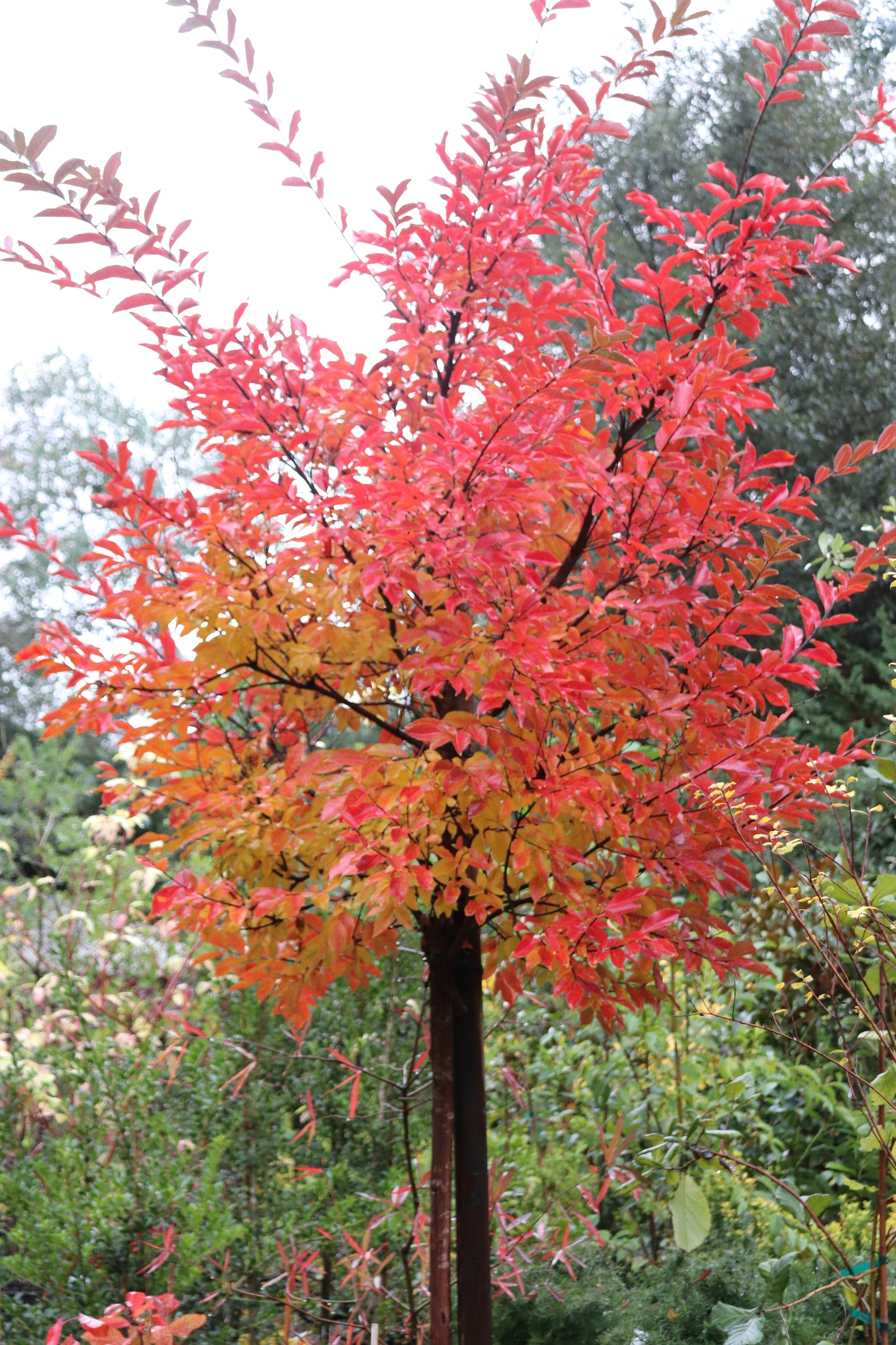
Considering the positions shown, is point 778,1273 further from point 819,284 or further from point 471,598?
point 819,284

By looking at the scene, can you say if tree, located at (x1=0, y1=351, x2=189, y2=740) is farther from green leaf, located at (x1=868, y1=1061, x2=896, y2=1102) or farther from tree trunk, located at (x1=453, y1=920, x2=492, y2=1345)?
green leaf, located at (x1=868, y1=1061, x2=896, y2=1102)

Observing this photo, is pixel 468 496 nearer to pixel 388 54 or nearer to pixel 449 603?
pixel 449 603

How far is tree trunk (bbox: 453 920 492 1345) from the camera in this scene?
179cm

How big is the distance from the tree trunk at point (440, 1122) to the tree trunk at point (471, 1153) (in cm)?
2

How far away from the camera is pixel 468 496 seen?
1.51m

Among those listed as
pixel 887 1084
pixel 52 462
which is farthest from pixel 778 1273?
pixel 52 462

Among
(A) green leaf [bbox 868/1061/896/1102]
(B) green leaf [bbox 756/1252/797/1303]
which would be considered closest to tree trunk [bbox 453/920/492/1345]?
(B) green leaf [bbox 756/1252/797/1303]

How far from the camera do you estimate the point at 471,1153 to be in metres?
1.84

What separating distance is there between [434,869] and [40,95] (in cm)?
1144

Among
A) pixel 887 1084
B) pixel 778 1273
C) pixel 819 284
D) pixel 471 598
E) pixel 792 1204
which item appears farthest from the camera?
pixel 819 284

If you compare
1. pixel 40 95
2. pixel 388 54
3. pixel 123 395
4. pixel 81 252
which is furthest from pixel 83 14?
pixel 81 252

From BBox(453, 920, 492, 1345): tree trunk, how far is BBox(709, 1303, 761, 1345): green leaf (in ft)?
1.23

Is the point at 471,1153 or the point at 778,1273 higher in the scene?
the point at 471,1153

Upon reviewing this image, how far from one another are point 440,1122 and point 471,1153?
3.0 inches
